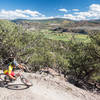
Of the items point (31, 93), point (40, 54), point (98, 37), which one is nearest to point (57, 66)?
point (40, 54)

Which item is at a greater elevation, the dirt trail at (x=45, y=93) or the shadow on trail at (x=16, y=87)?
the shadow on trail at (x=16, y=87)

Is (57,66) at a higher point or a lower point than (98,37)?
lower

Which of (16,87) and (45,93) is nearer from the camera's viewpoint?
(45,93)

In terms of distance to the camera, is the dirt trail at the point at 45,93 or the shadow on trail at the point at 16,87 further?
the shadow on trail at the point at 16,87

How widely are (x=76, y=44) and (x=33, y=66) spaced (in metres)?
9.87

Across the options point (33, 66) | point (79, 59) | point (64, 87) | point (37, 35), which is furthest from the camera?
point (33, 66)

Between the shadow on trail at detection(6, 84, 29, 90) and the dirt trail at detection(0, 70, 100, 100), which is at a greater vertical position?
the shadow on trail at detection(6, 84, 29, 90)

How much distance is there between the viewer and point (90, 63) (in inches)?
663

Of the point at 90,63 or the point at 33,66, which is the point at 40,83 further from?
the point at 33,66

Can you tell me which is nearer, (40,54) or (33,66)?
(33,66)

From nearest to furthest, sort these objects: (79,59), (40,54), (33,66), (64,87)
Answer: (64,87), (79,59), (33,66), (40,54)

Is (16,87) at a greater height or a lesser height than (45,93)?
greater

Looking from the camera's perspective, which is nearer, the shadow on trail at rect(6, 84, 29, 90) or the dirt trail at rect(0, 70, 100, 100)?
the dirt trail at rect(0, 70, 100, 100)

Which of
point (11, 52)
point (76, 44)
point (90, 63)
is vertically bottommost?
point (90, 63)
